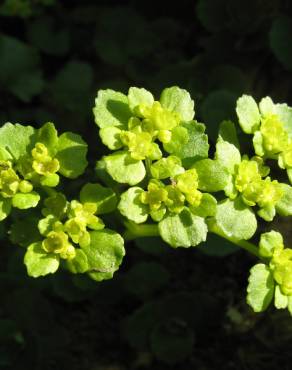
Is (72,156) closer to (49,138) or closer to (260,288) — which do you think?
(49,138)

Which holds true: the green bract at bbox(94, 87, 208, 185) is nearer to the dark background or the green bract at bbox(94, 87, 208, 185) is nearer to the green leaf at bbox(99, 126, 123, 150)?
the green leaf at bbox(99, 126, 123, 150)

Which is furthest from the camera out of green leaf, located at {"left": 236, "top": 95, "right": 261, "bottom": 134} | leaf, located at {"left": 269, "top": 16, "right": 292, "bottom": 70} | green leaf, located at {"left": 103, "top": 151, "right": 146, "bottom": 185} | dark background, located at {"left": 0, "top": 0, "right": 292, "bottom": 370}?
leaf, located at {"left": 269, "top": 16, "right": 292, "bottom": 70}

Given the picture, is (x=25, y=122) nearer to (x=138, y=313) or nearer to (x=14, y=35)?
(x=14, y=35)

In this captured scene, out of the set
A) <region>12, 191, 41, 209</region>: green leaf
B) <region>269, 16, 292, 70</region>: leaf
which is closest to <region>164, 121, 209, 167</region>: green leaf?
<region>12, 191, 41, 209</region>: green leaf

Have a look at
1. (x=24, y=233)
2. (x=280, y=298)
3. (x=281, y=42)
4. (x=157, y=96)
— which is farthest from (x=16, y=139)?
(x=281, y=42)

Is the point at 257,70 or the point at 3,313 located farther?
the point at 257,70

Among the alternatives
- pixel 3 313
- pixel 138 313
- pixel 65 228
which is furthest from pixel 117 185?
pixel 3 313
